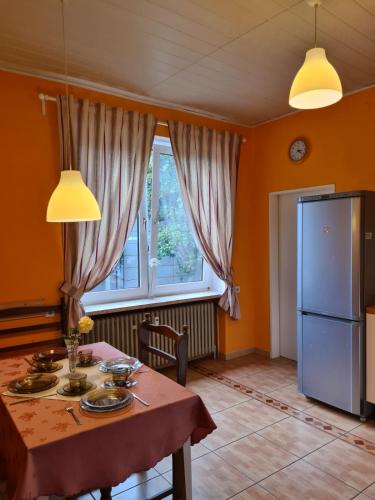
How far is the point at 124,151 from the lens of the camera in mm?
3283

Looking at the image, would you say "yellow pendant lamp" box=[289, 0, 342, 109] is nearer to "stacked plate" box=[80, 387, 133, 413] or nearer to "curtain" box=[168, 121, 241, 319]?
"stacked plate" box=[80, 387, 133, 413]

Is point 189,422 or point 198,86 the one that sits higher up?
point 198,86

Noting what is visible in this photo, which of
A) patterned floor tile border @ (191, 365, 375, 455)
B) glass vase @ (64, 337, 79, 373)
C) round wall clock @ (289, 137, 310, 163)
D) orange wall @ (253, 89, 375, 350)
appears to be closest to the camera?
glass vase @ (64, 337, 79, 373)

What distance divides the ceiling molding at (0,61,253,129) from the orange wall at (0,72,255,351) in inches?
1.6

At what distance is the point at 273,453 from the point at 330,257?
1.47m

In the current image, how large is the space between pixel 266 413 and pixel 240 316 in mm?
1439

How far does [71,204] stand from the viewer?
5.95 feet

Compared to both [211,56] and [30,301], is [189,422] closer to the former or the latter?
[30,301]

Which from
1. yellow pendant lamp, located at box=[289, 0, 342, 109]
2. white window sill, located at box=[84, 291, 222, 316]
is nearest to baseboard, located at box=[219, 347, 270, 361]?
white window sill, located at box=[84, 291, 222, 316]

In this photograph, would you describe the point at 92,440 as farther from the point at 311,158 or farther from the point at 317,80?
the point at 311,158

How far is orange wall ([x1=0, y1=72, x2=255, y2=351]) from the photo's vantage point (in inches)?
110

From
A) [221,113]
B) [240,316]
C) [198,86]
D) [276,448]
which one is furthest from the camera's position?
[240,316]

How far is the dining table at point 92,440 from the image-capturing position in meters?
1.25

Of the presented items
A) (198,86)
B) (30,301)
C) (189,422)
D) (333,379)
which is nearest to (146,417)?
(189,422)
